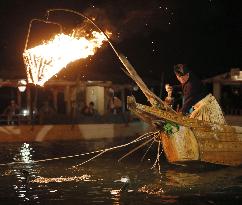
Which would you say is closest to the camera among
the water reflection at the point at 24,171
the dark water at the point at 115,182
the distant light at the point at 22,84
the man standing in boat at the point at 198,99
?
the dark water at the point at 115,182

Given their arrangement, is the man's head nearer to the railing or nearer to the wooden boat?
the wooden boat

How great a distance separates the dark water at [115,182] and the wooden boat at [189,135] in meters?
0.59

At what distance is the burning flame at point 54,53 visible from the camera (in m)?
15.1

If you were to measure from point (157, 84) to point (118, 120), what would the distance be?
737 cm

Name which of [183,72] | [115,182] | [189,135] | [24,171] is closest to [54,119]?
[183,72]

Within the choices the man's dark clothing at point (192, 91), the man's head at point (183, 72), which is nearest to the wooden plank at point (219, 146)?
the man's dark clothing at point (192, 91)

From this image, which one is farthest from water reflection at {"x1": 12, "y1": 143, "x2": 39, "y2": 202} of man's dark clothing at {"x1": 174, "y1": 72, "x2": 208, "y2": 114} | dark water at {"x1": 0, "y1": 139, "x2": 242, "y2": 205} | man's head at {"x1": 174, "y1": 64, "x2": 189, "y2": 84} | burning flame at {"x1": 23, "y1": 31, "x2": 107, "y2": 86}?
man's head at {"x1": 174, "y1": 64, "x2": 189, "y2": 84}

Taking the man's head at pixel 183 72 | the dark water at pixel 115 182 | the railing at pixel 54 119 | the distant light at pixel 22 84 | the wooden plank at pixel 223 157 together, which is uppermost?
the distant light at pixel 22 84

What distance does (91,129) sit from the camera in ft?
92.5

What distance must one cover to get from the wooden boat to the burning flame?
166 cm

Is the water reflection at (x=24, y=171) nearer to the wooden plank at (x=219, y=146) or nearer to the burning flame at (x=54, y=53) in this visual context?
the burning flame at (x=54, y=53)

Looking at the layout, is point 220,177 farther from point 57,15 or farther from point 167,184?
point 57,15

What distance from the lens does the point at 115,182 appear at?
14.4 meters

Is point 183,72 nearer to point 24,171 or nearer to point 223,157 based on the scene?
point 223,157
